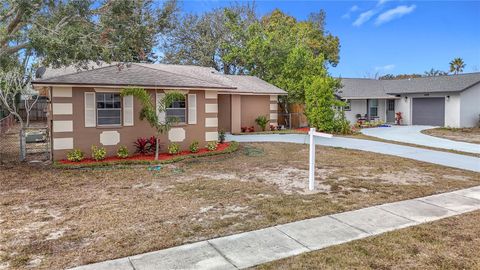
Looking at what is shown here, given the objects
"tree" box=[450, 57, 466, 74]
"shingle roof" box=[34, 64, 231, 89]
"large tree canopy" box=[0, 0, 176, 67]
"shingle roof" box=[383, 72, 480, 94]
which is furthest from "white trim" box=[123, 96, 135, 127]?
"tree" box=[450, 57, 466, 74]

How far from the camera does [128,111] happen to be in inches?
479

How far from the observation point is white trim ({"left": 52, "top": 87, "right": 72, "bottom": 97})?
1088 centimetres

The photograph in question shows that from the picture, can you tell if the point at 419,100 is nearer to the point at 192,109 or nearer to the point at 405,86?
the point at 405,86

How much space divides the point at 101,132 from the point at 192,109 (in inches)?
140

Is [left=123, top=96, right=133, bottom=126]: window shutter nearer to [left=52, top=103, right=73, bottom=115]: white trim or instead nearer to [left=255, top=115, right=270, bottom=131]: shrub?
[left=52, top=103, right=73, bottom=115]: white trim

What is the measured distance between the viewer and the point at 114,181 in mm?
8875

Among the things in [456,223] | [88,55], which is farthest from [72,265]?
[88,55]

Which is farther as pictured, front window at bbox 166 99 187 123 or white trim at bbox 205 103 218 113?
white trim at bbox 205 103 218 113

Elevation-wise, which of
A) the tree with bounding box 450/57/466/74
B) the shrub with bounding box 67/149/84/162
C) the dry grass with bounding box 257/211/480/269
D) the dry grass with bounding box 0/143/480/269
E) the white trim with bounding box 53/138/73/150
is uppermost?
the tree with bounding box 450/57/466/74

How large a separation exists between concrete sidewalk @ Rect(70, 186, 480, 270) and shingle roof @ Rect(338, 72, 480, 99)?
69.9 feet

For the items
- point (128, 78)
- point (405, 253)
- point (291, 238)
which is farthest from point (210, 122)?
point (405, 253)

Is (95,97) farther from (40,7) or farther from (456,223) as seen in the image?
(456,223)

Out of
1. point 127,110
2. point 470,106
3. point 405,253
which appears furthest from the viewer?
point 470,106

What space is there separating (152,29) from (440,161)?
11.2 m
